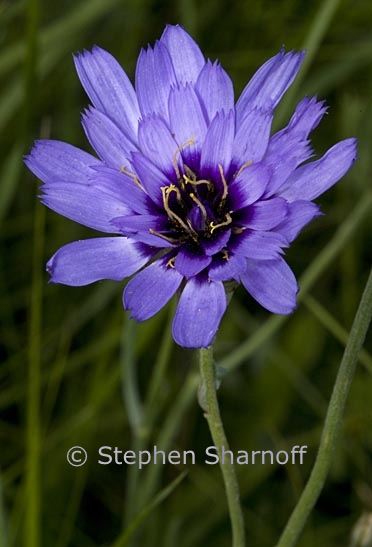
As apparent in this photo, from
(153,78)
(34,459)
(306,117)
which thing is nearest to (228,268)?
(306,117)

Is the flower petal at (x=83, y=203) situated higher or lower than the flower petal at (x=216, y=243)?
higher

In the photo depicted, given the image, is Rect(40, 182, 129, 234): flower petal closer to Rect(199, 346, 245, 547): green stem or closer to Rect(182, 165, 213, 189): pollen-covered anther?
Rect(182, 165, 213, 189): pollen-covered anther

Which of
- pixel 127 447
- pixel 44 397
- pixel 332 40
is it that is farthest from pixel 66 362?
pixel 332 40

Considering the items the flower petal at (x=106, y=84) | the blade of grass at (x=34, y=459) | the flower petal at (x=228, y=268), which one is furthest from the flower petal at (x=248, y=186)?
the blade of grass at (x=34, y=459)

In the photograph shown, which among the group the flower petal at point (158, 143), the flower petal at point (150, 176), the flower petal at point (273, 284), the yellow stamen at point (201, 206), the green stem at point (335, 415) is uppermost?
the flower petal at point (158, 143)

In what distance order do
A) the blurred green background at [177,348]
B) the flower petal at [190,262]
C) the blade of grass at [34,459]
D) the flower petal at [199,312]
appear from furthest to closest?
the blurred green background at [177,348]
the blade of grass at [34,459]
the flower petal at [190,262]
the flower petal at [199,312]

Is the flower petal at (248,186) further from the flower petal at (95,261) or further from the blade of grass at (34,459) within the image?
the blade of grass at (34,459)

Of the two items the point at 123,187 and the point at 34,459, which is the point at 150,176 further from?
the point at 34,459
